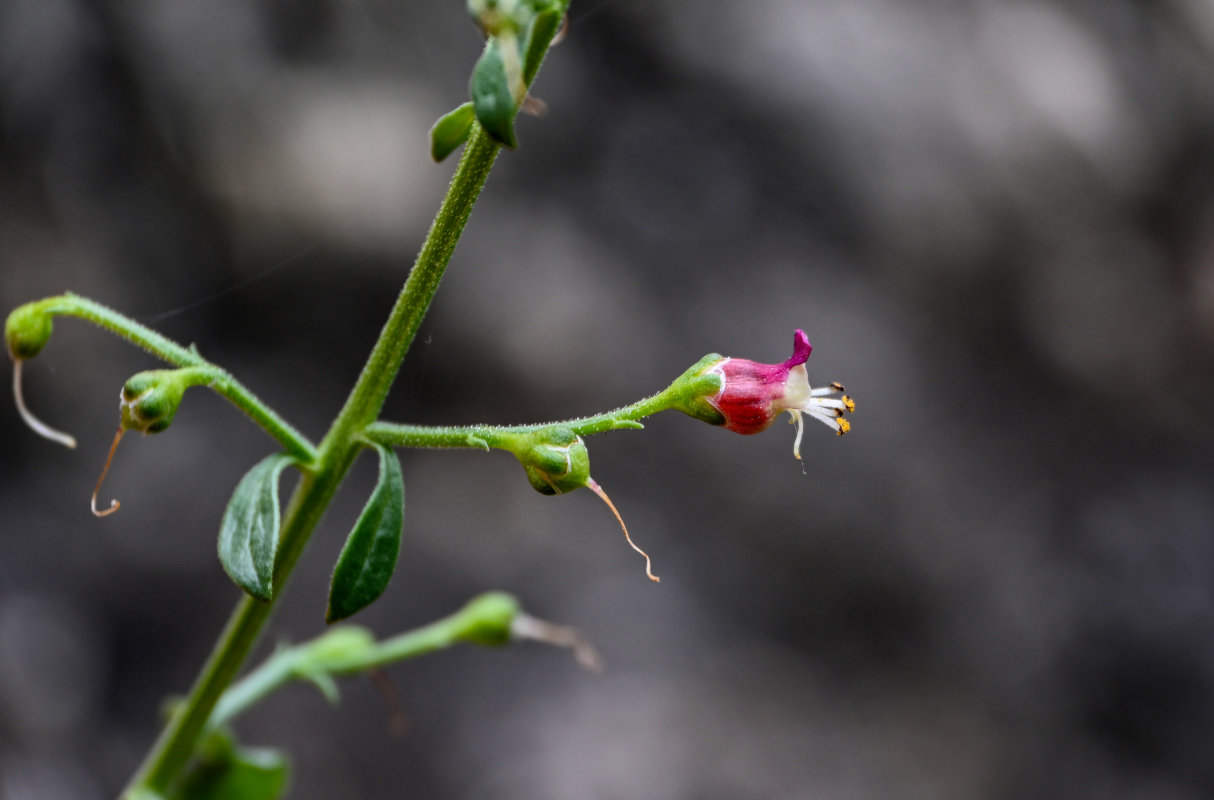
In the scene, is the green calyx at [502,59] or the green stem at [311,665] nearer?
the green calyx at [502,59]

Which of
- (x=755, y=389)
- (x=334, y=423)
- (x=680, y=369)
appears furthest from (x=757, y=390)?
(x=680, y=369)

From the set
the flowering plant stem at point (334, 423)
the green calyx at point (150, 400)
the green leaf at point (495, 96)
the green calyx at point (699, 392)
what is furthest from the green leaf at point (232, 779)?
the green leaf at point (495, 96)

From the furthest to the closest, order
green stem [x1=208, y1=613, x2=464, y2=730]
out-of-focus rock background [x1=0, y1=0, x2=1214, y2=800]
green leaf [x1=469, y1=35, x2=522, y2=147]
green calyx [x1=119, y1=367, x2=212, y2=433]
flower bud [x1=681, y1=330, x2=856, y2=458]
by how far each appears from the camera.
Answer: out-of-focus rock background [x1=0, y1=0, x2=1214, y2=800]
green stem [x1=208, y1=613, x2=464, y2=730]
flower bud [x1=681, y1=330, x2=856, y2=458]
green calyx [x1=119, y1=367, x2=212, y2=433]
green leaf [x1=469, y1=35, x2=522, y2=147]

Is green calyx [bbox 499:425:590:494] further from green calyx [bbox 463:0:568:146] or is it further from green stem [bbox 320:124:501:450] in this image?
green calyx [bbox 463:0:568:146]

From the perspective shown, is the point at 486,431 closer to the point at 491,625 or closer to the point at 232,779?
the point at 491,625

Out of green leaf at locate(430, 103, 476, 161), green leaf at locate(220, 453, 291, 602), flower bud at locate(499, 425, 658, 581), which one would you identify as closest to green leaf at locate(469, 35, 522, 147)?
green leaf at locate(430, 103, 476, 161)

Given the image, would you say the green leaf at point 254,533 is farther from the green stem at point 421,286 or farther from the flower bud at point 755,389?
the flower bud at point 755,389

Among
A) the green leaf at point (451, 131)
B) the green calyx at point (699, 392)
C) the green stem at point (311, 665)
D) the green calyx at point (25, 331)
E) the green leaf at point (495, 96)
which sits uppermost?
the green leaf at point (495, 96)
